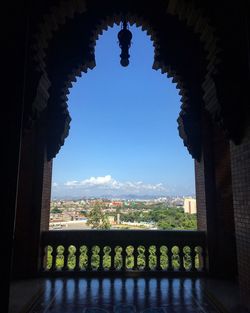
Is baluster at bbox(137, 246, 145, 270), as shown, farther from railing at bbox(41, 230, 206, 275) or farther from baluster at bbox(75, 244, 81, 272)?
baluster at bbox(75, 244, 81, 272)

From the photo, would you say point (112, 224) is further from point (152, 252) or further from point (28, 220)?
point (28, 220)

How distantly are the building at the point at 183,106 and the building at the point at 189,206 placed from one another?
85 cm

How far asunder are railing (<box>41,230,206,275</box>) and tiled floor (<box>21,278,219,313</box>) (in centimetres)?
40

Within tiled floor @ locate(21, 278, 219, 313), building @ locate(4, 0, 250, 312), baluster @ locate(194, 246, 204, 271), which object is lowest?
tiled floor @ locate(21, 278, 219, 313)

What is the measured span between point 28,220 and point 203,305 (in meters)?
3.52

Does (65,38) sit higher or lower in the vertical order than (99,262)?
higher

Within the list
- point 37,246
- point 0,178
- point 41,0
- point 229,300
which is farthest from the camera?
point 37,246

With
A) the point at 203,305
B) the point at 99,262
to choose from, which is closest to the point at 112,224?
the point at 99,262

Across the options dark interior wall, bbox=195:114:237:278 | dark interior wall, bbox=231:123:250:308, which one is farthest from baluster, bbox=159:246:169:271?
dark interior wall, bbox=231:123:250:308

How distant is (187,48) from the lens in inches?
250

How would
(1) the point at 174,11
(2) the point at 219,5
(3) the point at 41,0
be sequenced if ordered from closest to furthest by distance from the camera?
(3) the point at 41,0
(2) the point at 219,5
(1) the point at 174,11

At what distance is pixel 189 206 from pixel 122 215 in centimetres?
193

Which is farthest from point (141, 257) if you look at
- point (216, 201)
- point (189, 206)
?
point (189, 206)

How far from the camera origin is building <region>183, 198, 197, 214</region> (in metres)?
7.13
